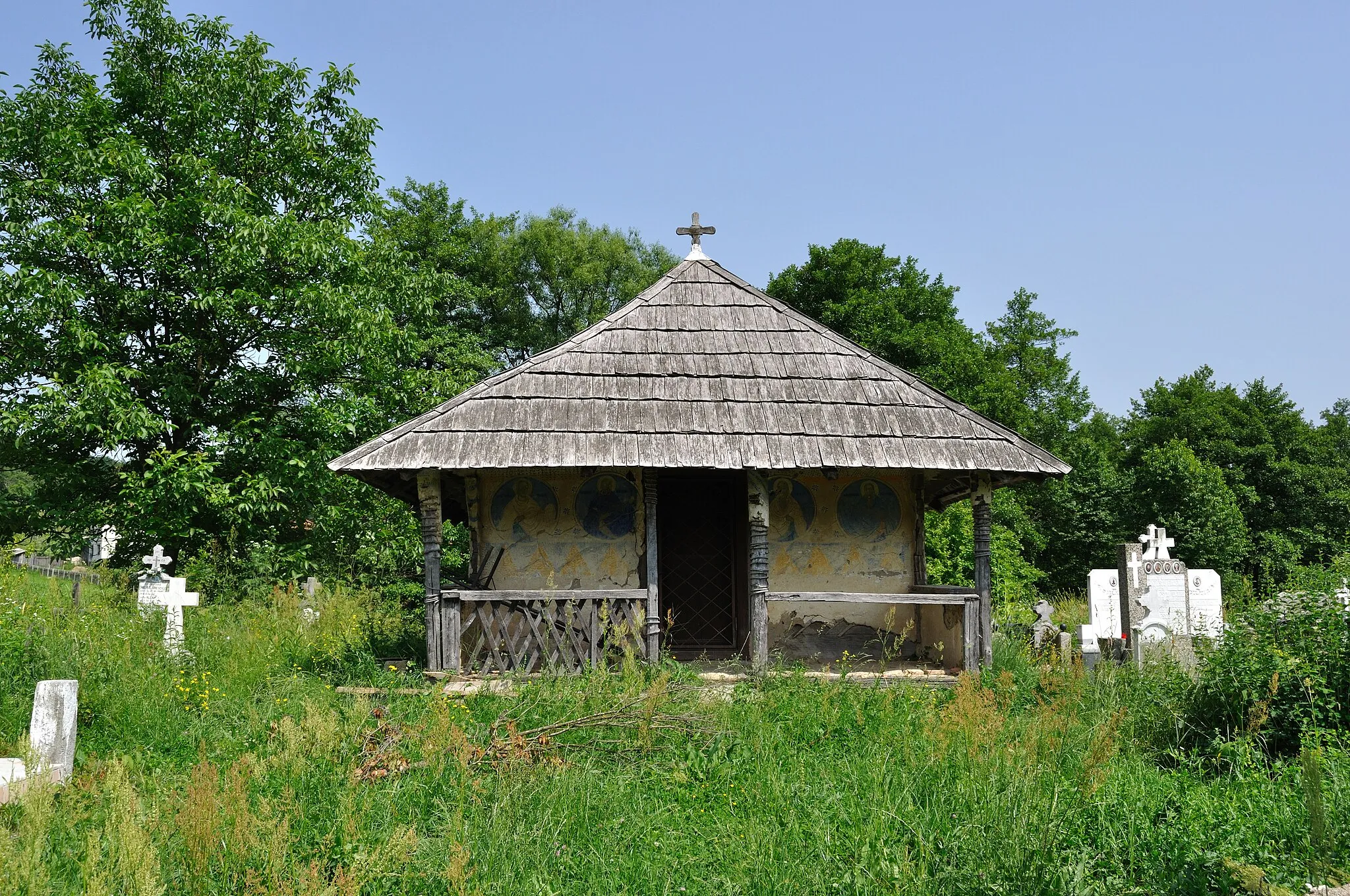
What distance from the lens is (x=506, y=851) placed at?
4824 millimetres

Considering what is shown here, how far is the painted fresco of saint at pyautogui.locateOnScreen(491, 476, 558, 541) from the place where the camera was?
10.2 meters

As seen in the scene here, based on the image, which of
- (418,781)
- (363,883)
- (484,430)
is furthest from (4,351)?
(363,883)

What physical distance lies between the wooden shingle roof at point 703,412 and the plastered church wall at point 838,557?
1.18 m

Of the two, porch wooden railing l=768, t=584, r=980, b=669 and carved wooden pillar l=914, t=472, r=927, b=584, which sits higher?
carved wooden pillar l=914, t=472, r=927, b=584

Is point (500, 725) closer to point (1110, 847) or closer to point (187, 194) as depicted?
point (1110, 847)

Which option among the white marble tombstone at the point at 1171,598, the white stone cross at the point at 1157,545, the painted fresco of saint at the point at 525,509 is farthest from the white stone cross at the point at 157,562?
the white stone cross at the point at 1157,545

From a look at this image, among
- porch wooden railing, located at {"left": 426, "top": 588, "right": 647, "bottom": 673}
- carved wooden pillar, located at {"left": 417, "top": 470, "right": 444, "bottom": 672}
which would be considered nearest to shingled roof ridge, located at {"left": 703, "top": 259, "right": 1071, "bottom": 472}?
porch wooden railing, located at {"left": 426, "top": 588, "right": 647, "bottom": 673}

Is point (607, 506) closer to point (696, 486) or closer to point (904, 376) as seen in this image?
point (696, 486)

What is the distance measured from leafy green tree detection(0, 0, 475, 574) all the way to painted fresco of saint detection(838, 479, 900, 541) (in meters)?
8.46

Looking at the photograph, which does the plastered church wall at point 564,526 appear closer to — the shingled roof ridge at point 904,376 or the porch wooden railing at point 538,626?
the porch wooden railing at point 538,626

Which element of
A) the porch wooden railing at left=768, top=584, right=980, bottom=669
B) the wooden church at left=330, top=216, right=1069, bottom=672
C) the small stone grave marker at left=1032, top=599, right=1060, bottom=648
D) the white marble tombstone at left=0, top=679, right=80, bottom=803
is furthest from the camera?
the small stone grave marker at left=1032, top=599, right=1060, bottom=648

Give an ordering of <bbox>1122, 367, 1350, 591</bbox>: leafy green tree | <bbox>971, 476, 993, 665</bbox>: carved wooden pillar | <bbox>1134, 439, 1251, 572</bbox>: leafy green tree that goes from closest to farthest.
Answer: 1. <bbox>971, 476, 993, 665</bbox>: carved wooden pillar
2. <bbox>1134, 439, 1251, 572</bbox>: leafy green tree
3. <bbox>1122, 367, 1350, 591</bbox>: leafy green tree

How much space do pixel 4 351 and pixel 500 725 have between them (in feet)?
38.9

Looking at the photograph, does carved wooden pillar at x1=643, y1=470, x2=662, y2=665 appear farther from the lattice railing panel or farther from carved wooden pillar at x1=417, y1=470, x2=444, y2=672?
carved wooden pillar at x1=417, y1=470, x2=444, y2=672
